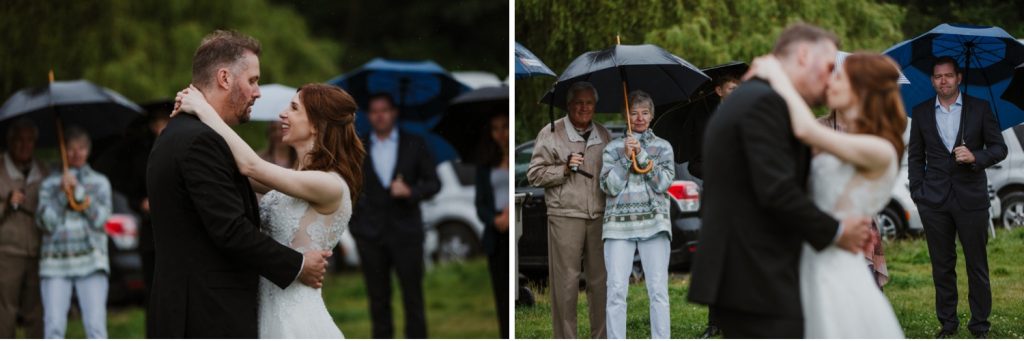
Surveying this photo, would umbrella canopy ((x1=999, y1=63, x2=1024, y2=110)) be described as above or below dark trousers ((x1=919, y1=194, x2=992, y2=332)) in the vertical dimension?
above

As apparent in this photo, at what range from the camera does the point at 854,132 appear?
11.9 feet

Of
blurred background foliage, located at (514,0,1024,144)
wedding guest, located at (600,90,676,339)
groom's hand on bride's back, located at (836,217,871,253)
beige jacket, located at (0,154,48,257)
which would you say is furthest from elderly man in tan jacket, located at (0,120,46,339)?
groom's hand on bride's back, located at (836,217,871,253)

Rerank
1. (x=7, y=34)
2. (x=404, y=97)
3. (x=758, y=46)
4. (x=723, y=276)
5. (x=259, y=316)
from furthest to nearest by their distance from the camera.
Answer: (x=7, y=34) < (x=404, y=97) < (x=758, y=46) < (x=259, y=316) < (x=723, y=276)

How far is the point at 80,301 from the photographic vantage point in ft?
26.2

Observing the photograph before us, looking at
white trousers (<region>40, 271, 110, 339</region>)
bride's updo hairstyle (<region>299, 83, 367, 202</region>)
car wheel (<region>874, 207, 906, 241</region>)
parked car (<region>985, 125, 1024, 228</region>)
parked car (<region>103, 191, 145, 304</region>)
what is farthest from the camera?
parked car (<region>103, 191, 145, 304</region>)

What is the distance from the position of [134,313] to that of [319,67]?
16.8 feet

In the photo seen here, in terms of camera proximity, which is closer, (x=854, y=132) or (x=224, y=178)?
(x=854, y=132)

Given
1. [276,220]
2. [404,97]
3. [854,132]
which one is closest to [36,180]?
[404,97]

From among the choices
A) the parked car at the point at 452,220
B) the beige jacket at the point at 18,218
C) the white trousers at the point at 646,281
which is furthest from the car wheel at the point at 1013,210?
the parked car at the point at 452,220

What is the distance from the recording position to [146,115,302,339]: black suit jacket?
416 centimetres

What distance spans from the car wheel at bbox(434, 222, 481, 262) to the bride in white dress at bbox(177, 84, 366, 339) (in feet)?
32.8

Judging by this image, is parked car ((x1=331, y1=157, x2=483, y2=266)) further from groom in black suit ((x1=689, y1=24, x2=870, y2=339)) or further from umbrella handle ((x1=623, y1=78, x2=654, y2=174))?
groom in black suit ((x1=689, y1=24, x2=870, y2=339))

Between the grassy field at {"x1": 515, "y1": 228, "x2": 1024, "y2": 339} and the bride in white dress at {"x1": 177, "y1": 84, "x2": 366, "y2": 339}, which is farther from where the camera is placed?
the grassy field at {"x1": 515, "y1": 228, "x2": 1024, "y2": 339}

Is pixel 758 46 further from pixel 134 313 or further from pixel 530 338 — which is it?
pixel 134 313
